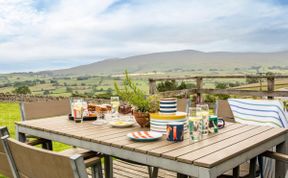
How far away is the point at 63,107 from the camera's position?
3.58 metres

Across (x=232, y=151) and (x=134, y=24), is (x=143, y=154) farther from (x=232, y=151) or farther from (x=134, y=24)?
(x=134, y=24)

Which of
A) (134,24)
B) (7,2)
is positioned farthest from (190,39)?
(7,2)

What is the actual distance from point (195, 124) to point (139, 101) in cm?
48

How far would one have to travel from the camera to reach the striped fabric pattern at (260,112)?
280 centimetres

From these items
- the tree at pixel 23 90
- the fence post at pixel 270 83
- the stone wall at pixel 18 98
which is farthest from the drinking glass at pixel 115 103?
the tree at pixel 23 90

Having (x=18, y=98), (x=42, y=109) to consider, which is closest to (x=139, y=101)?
(x=42, y=109)

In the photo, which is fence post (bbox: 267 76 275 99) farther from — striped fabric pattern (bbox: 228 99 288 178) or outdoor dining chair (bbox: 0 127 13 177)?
outdoor dining chair (bbox: 0 127 13 177)

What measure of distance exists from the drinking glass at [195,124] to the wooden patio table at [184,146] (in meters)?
0.05

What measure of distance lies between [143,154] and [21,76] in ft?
46.8

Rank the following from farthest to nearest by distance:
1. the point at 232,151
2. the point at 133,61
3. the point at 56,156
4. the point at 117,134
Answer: the point at 133,61, the point at 117,134, the point at 232,151, the point at 56,156

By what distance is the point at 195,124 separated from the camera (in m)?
1.96

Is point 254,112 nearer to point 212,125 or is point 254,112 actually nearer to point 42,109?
point 212,125

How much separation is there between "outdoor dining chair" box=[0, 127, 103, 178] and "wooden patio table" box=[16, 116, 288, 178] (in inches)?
19.8

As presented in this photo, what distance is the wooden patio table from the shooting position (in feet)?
4.95
